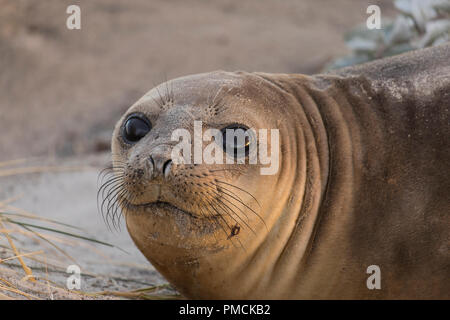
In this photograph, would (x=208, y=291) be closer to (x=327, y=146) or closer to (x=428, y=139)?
(x=327, y=146)

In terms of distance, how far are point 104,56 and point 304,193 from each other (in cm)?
707

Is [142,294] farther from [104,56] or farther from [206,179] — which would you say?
[104,56]

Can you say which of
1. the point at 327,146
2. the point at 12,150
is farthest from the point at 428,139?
the point at 12,150

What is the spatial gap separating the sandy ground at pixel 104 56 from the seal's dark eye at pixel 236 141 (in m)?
2.82

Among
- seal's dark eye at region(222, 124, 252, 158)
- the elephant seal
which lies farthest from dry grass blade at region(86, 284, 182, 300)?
seal's dark eye at region(222, 124, 252, 158)

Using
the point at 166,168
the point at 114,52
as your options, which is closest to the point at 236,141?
the point at 166,168

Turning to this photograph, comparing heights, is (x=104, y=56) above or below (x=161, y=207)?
above

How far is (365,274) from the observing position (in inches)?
112

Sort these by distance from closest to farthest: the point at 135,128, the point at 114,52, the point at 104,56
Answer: the point at 135,128, the point at 104,56, the point at 114,52

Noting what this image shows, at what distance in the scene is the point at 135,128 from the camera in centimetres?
293

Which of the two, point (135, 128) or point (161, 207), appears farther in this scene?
point (135, 128)

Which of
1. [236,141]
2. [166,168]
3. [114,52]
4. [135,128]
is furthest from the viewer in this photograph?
[114,52]
